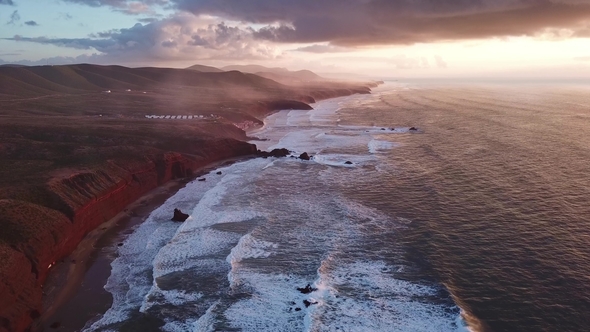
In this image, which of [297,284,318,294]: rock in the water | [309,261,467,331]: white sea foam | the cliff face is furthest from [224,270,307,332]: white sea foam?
the cliff face

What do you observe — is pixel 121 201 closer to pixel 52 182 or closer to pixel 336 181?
pixel 52 182

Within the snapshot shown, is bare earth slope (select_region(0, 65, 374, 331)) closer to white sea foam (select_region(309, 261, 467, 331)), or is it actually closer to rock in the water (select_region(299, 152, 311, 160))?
rock in the water (select_region(299, 152, 311, 160))

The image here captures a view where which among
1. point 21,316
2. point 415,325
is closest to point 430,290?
point 415,325

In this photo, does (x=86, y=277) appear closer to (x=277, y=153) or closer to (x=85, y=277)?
(x=85, y=277)

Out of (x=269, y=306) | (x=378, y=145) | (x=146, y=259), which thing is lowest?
(x=146, y=259)

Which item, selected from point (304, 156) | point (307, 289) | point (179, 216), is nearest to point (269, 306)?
point (307, 289)

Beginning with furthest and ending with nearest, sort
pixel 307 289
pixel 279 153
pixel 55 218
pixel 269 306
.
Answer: pixel 279 153, pixel 55 218, pixel 307 289, pixel 269 306

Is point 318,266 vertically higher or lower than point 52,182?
lower

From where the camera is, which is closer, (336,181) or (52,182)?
(52,182)
